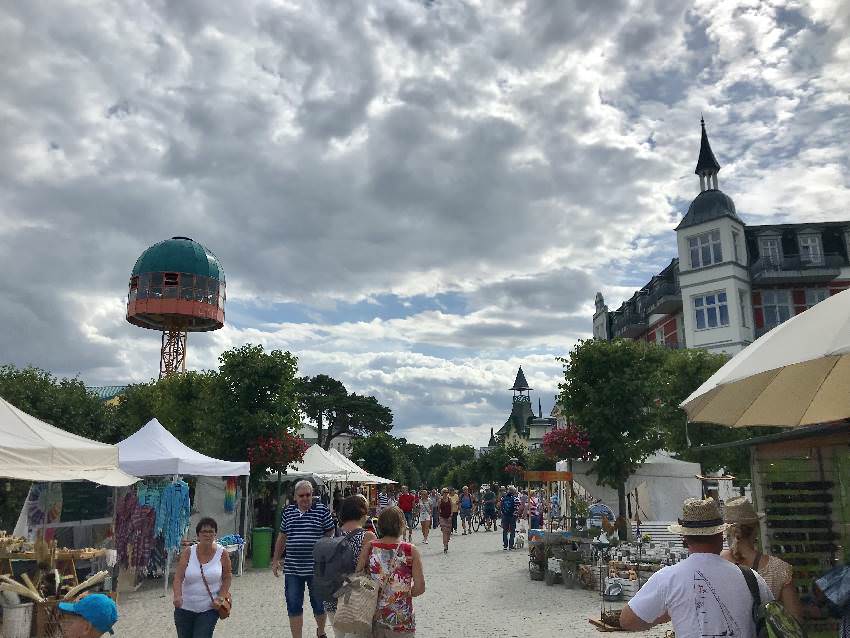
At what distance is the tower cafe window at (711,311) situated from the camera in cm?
3034

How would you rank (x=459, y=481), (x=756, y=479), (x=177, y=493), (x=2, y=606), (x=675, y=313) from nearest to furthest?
(x=756, y=479) → (x=2, y=606) → (x=177, y=493) → (x=675, y=313) → (x=459, y=481)

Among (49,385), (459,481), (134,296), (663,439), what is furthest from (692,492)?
(459,481)

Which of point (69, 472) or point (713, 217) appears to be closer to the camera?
point (69, 472)

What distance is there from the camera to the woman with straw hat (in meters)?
3.82

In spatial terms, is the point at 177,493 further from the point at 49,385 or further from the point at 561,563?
the point at 49,385

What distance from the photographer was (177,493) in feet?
46.4

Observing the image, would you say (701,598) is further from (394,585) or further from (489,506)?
(489,506)

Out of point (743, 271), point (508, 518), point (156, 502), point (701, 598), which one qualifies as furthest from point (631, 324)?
point (701, 598)

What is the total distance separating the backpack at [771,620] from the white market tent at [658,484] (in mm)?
16270

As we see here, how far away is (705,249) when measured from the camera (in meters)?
31.7

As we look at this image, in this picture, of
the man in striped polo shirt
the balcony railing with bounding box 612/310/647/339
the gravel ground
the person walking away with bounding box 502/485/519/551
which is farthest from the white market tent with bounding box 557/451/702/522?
the balcony railing with bounding box 612/310/647/339

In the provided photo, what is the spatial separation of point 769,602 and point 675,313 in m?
34.5

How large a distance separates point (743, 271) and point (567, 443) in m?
17.6

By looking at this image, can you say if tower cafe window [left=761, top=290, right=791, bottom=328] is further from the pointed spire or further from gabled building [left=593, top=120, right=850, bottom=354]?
the pointed spire
